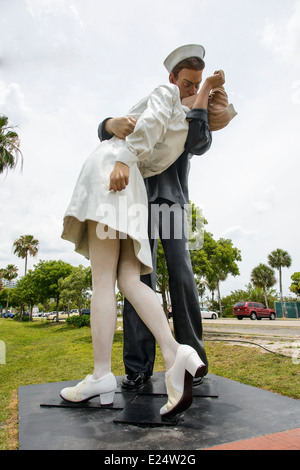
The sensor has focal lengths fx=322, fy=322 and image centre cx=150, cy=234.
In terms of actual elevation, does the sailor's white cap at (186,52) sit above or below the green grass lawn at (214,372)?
above

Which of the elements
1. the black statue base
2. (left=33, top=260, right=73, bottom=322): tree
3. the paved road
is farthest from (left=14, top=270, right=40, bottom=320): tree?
the black statue base

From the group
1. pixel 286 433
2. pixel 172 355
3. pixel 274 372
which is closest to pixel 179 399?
pixel 172 355

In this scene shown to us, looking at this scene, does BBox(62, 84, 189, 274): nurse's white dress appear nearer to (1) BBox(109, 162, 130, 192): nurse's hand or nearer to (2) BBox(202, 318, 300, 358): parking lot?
(1) BBox(109, 162, 130, 192): nurse's hand

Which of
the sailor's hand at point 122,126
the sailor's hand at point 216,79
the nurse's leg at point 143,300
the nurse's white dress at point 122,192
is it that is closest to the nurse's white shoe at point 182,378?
the nurse's leg at point 143,300

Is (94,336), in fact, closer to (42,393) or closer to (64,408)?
(64,408)

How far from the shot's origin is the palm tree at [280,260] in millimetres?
53562

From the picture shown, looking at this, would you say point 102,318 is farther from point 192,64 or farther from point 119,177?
point 192,64

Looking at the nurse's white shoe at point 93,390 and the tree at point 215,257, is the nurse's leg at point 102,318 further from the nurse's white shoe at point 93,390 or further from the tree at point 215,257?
the tree at point 215,257

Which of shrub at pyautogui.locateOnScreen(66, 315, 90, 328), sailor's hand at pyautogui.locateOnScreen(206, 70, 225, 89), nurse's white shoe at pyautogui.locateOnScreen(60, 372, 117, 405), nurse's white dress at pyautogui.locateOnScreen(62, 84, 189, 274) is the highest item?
sailor's hand at pyautogui.locateOnScreen(206, 70, 225, 89)

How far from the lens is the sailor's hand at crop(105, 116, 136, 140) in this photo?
2248 millimetres

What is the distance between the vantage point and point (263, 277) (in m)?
54.8

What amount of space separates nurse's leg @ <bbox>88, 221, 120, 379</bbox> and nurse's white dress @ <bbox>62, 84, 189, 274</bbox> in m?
0.08

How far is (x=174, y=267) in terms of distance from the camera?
253 cm

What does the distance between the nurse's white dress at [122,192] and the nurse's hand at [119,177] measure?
0.11 ft
